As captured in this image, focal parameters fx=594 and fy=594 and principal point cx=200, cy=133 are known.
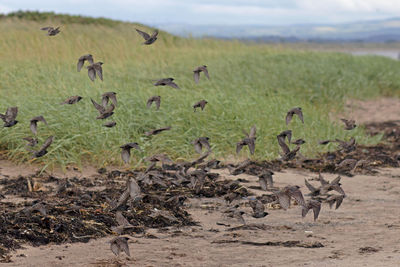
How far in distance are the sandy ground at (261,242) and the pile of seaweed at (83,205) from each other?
135 millimetres

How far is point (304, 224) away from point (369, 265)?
1.17m

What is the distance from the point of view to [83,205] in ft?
15.3

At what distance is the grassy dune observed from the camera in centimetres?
671

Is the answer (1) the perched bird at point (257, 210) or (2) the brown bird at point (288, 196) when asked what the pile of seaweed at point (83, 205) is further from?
(2) the brown bird at point (288, 196)

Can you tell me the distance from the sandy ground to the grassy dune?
1911mm

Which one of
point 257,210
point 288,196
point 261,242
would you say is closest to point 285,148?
point 257,210

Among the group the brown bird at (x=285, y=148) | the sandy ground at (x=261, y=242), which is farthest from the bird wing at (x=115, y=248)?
the brown bird at (x=285, y=148)

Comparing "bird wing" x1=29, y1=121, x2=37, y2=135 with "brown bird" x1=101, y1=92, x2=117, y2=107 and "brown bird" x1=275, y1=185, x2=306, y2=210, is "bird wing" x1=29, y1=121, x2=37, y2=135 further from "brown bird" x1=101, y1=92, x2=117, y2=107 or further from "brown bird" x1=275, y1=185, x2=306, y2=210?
"brown bird" x1=275, y1=185, x2=306, y2=210

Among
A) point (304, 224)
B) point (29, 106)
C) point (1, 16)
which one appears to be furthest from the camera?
point (1, 16)

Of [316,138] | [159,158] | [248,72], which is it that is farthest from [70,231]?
[248,72]

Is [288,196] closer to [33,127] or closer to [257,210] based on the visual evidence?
[257,210]

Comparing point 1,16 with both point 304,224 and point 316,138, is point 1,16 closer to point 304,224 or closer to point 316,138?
point 316,138

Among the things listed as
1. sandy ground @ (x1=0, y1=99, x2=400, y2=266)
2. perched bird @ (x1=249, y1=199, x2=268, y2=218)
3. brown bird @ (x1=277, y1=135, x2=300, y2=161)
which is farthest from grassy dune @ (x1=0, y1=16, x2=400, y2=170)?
perched bird @ (x1=249, y1=199, x2=268, y2=218)

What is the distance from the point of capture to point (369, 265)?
3.36 m
